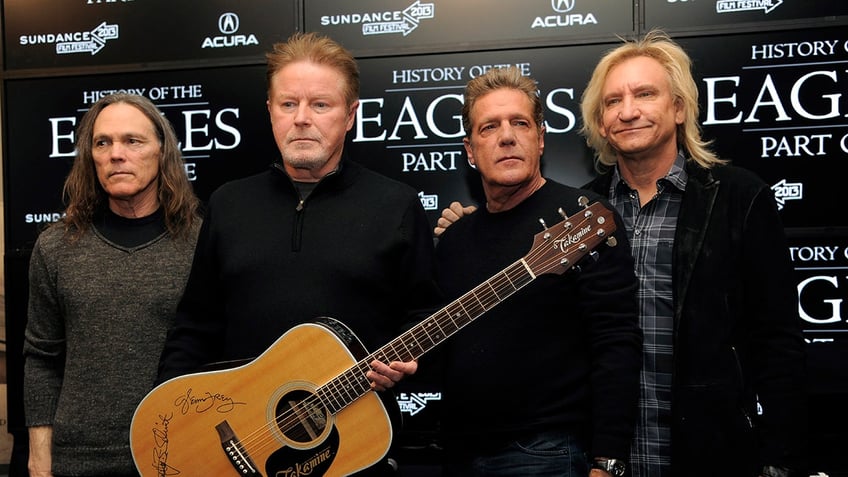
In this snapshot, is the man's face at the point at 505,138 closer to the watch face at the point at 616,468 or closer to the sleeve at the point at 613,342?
the sleeve at the point at 613,342

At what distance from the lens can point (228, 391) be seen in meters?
2.04

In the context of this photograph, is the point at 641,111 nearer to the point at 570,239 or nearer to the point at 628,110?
the point at 628,110

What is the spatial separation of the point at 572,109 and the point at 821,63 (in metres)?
0.93

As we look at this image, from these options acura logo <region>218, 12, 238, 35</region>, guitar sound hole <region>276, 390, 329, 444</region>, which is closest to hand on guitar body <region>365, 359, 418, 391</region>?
guitar sound hole <region>276, 390, 329, 444</region>

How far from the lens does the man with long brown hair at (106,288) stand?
223 centimetres

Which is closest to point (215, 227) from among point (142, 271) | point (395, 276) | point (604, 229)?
point (142, 271)

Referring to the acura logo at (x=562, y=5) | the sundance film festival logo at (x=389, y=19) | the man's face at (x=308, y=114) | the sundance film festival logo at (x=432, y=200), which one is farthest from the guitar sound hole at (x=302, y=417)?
the acura logo at (x=562, y=5)

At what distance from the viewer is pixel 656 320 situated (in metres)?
2.13

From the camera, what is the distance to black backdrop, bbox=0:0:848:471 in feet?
9.94

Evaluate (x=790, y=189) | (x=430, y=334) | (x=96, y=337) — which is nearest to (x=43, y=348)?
(x=96, y=337)

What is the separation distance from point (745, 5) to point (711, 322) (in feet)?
5.18

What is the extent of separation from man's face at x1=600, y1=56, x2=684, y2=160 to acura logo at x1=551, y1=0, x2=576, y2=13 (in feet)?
3.12

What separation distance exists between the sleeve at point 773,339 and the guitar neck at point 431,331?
24.6 inches

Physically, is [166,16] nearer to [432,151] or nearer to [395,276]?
[432,151]
